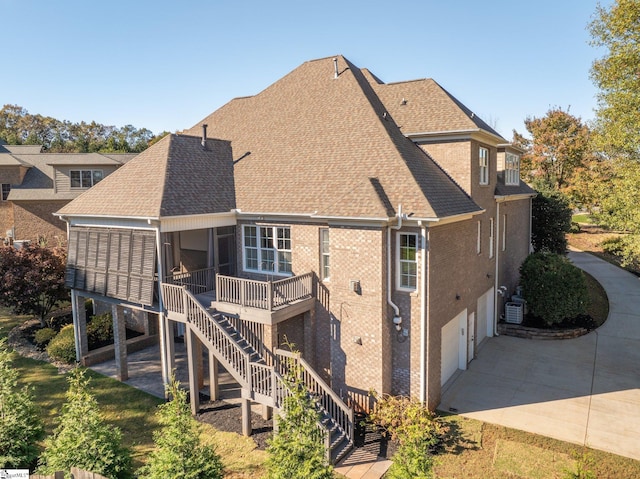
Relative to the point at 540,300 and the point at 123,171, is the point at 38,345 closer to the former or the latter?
the point at 123,171

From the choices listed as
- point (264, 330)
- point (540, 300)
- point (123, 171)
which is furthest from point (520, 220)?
point (123, 171)

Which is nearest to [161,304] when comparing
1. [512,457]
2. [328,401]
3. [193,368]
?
[193,368]

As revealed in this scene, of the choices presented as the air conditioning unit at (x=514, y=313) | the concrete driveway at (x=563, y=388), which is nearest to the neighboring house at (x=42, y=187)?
the concrete driveway at (x=563, y=388)

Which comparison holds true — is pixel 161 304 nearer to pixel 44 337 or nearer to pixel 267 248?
pixel 267 248

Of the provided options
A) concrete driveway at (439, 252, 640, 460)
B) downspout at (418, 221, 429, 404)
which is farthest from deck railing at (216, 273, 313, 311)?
concrete driveway at (439, 252, 640, 460)

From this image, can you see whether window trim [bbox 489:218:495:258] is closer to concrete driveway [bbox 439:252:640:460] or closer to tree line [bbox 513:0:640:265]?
concrete driveway [bbox 439:252:640:460]
